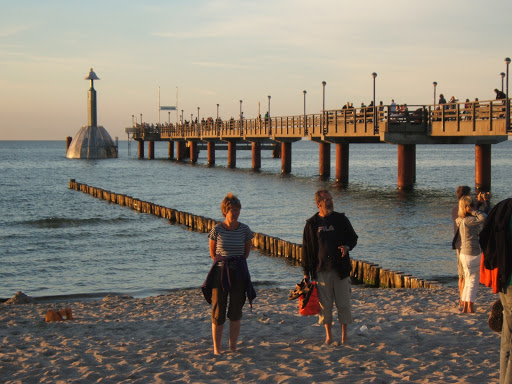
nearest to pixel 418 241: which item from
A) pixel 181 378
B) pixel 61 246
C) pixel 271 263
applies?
pixel 271 263

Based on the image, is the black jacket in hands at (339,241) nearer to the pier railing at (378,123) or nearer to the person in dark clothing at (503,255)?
the person in dark clothing at (503,255)

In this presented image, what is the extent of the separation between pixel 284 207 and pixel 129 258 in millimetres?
15319

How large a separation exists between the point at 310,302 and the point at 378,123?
33.2 meters

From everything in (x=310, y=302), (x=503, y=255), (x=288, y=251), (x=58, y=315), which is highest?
(x=503, y=255)

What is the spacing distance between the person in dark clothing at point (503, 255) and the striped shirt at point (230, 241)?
253 cm

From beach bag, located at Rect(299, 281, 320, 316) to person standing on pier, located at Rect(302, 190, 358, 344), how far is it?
0.27 ft

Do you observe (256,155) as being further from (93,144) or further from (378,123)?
(93,144)

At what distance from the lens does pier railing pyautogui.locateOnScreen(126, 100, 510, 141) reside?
32094mm

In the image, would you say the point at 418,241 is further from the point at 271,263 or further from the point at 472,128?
the point at 472,128

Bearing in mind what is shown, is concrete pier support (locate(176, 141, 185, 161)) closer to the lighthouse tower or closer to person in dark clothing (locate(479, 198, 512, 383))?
the lighthouse tower

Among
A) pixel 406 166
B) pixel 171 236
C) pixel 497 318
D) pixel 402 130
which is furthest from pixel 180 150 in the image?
pixel 497 318

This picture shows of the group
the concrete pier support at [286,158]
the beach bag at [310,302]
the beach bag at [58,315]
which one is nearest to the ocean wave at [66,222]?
the beach bag at [58,315]

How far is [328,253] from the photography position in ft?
25.1

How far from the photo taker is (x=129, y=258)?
20.0 meters
